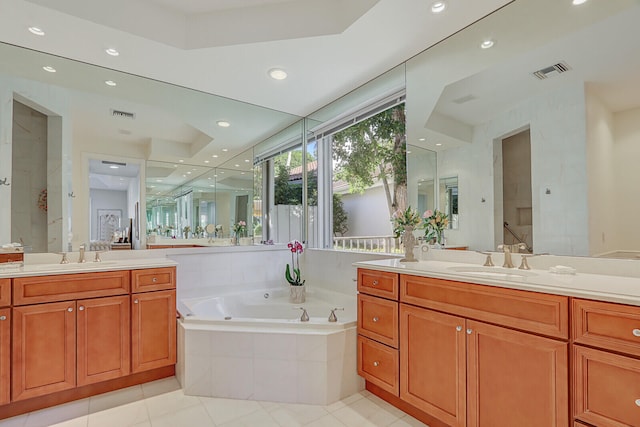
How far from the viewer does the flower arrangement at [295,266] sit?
3.42 m

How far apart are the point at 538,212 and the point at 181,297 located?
307 cm

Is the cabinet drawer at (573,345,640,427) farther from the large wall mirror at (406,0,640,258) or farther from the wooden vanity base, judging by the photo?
the wooden vanity base

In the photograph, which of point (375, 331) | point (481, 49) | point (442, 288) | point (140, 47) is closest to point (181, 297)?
point (375, 331)

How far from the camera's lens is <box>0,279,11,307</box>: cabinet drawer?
1902mm

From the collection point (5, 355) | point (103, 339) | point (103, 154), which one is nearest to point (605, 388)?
point (103, 339)

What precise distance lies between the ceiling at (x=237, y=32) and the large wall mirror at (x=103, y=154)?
0.84 feet

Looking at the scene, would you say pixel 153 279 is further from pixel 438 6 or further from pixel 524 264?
pixel 438 6

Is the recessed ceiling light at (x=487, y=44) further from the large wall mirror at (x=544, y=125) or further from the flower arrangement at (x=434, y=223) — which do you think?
the flower arrangement at (x=434, y=223)

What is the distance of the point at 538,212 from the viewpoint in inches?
75.1

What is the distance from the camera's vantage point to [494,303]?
153 cm

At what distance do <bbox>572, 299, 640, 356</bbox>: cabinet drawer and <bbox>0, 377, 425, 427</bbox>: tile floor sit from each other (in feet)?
3.80

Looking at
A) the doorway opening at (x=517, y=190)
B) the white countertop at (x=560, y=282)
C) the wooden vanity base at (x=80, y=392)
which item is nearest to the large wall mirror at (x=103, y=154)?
the wooden vanity base at (x=80, y=392)

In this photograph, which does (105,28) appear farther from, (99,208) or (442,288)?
(442,288)

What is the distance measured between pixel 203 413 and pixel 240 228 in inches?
75.5
